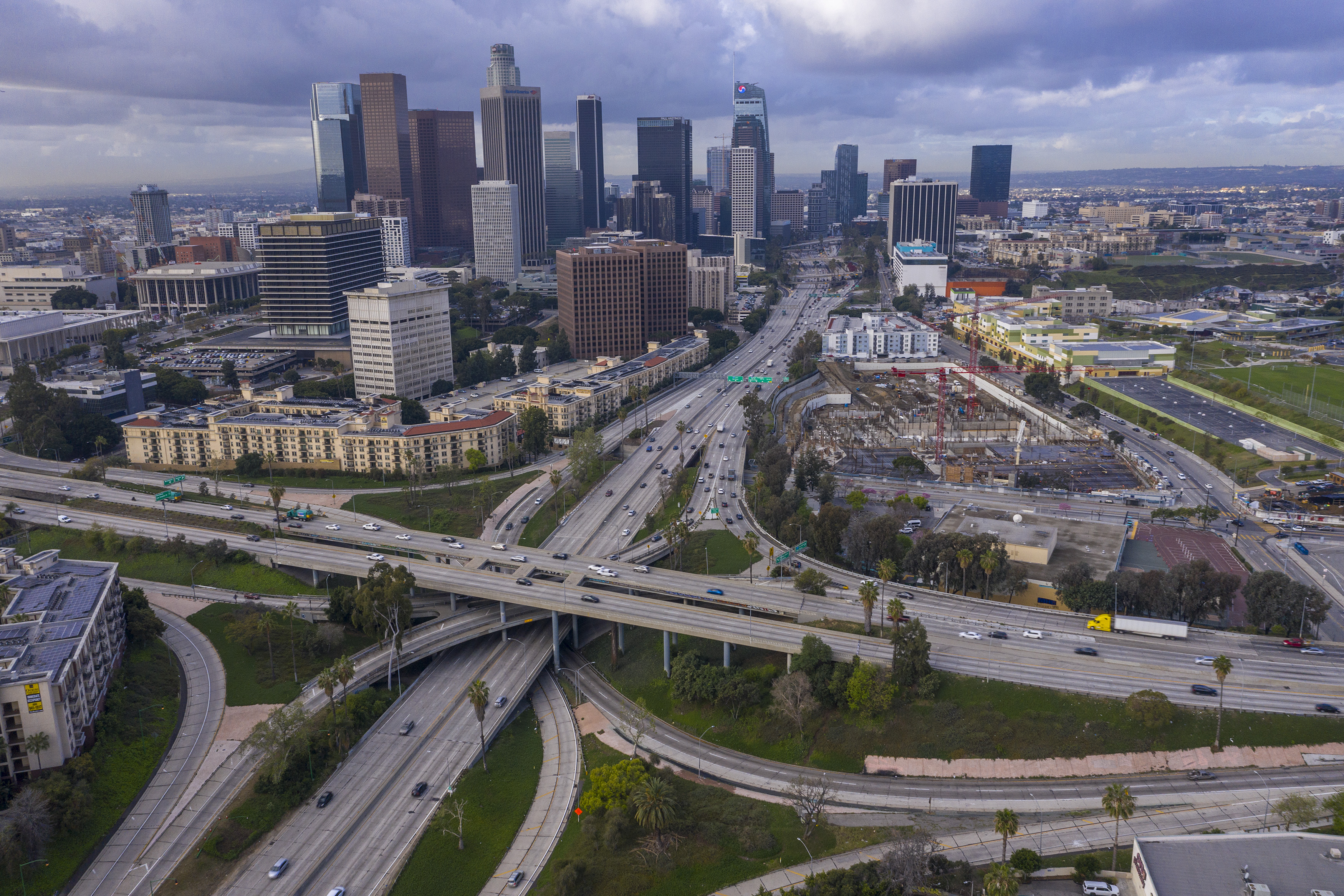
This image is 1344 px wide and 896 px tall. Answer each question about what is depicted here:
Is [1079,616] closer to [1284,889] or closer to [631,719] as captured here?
[1284,889]

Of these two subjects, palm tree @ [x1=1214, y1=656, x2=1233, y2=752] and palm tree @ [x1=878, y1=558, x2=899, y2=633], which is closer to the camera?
palm tree @ [x1=1214, y1=656, x2=1233, y2=752]

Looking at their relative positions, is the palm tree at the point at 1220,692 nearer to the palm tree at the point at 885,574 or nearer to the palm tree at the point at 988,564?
the palm tree at the point at 988,564

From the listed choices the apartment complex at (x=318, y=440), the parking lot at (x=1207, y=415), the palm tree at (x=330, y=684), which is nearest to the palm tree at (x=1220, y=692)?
the palm tree at (x=330, y=684)

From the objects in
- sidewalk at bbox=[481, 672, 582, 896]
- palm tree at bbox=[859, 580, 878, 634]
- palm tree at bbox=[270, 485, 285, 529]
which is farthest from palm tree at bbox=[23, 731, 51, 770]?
palm tree at bbox=[859, 580, 878, 634]

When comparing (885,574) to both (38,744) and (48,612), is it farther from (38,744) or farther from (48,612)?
(48,612)

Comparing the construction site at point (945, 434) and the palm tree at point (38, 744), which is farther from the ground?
the construction site at point (945, 434)

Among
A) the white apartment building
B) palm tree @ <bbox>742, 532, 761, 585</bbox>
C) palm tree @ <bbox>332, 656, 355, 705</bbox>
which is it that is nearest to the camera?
palm tree @ <bbox>332, 656, 355, 705</bbox>

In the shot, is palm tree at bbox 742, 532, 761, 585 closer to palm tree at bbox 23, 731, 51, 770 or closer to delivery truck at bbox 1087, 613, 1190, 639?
delivery truck at bbox 1087, 613, 1190, 639
